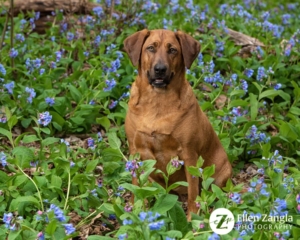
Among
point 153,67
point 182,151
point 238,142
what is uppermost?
point 153,67

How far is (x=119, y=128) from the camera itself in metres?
6.16

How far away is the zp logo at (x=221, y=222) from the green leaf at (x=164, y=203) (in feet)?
0.86

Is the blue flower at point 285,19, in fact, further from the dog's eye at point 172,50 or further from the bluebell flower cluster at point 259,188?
the bluebell flower cluster at point 259,188

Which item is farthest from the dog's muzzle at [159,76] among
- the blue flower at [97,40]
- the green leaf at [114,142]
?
the blue flower at [97,40]

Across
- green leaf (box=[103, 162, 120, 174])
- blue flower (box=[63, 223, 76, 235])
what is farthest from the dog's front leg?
blue flower (box=[63, 223, 76, 235])

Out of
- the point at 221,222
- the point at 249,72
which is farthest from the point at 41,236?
the point at 249,72

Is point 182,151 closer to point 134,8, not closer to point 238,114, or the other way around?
point 238,114

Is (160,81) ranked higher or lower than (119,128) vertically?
higher

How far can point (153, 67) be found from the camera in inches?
191

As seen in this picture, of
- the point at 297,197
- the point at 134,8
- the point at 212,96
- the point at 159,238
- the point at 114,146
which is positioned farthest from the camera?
the point at 134,8

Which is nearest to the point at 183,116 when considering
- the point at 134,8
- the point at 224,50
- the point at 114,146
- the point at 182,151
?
the point at 182,151

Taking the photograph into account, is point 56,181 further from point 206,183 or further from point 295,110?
point 295,110

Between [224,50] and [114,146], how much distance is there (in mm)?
2835

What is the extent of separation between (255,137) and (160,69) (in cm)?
145
